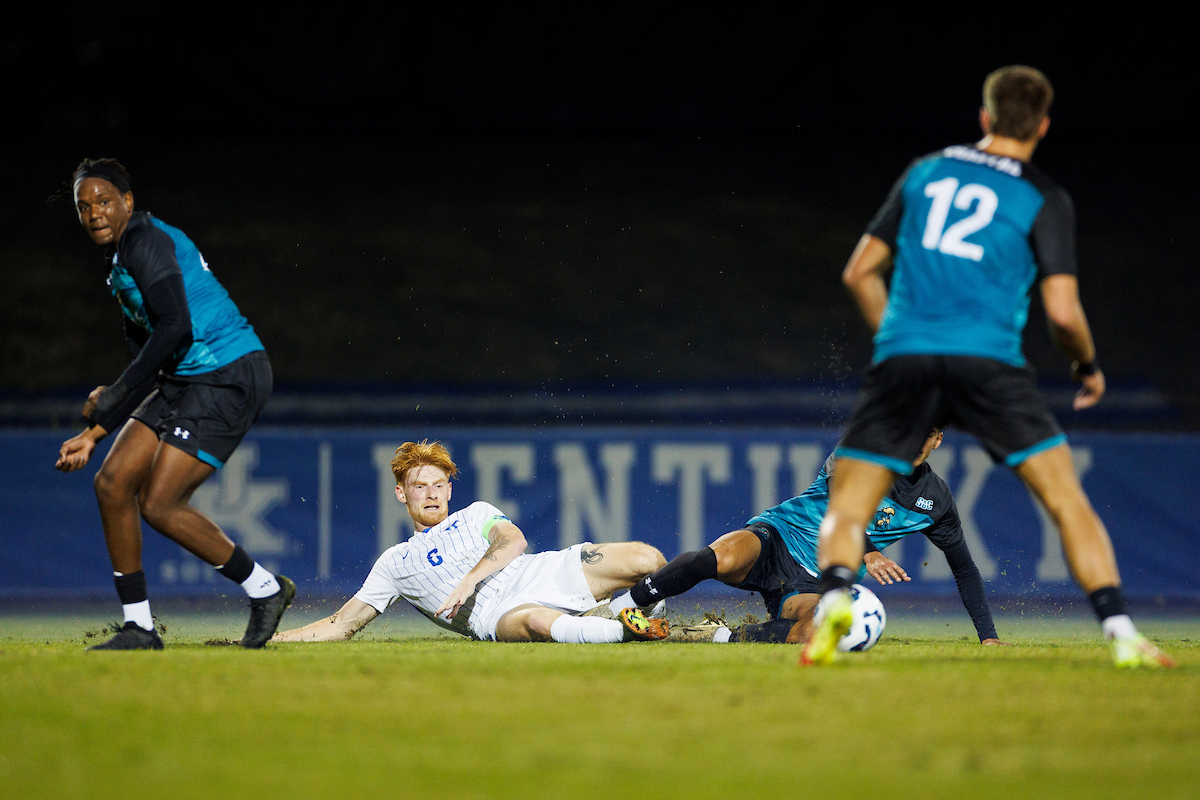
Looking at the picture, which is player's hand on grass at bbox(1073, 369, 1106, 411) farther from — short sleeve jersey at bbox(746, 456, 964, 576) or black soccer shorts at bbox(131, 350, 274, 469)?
black soccer shorts at bbox(131, 350, 274, 469)

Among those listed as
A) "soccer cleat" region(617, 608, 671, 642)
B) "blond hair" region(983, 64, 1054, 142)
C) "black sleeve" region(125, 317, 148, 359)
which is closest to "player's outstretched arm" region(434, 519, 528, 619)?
"soccer cleat" region(617, 608, 671, 642)

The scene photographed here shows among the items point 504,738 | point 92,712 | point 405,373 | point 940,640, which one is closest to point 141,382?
point 92,712

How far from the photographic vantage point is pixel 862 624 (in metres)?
4.67

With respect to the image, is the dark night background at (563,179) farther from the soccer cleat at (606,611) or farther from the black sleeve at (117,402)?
the black sleeve at (117,402)

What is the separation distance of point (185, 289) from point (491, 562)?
1.87m

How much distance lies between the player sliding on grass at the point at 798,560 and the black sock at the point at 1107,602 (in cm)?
159

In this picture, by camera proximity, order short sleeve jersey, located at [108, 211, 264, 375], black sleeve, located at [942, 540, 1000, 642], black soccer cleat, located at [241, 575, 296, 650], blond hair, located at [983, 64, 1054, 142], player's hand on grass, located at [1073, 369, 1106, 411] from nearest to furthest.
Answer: blond hair, located at [983, 64, 1054, 142] → player's hand on grass, located at [1073, 369, 1106, 411] → short sleeve jersey, located at [108, 211, 264, 375] → black soccer cleat, located at [241, 575, 296, 650] → black sleeve, located at [942, 540, 1000, 642]

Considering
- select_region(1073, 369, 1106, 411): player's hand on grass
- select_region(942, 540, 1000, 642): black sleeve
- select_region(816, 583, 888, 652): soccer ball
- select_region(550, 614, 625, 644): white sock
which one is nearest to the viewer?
select_region(1073, 369, 1106, 411): player's hand on grass

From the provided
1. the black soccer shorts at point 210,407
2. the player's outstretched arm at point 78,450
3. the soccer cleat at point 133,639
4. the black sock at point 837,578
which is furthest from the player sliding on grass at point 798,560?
the player's outstretched arm at point 78,450

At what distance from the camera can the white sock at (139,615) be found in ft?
16.1

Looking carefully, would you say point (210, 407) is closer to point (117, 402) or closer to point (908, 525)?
point (117, 402)

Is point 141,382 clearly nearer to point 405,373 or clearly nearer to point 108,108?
point 405,373

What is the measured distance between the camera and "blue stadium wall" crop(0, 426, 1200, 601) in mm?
9438

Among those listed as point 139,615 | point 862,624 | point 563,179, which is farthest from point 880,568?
point 563,179
